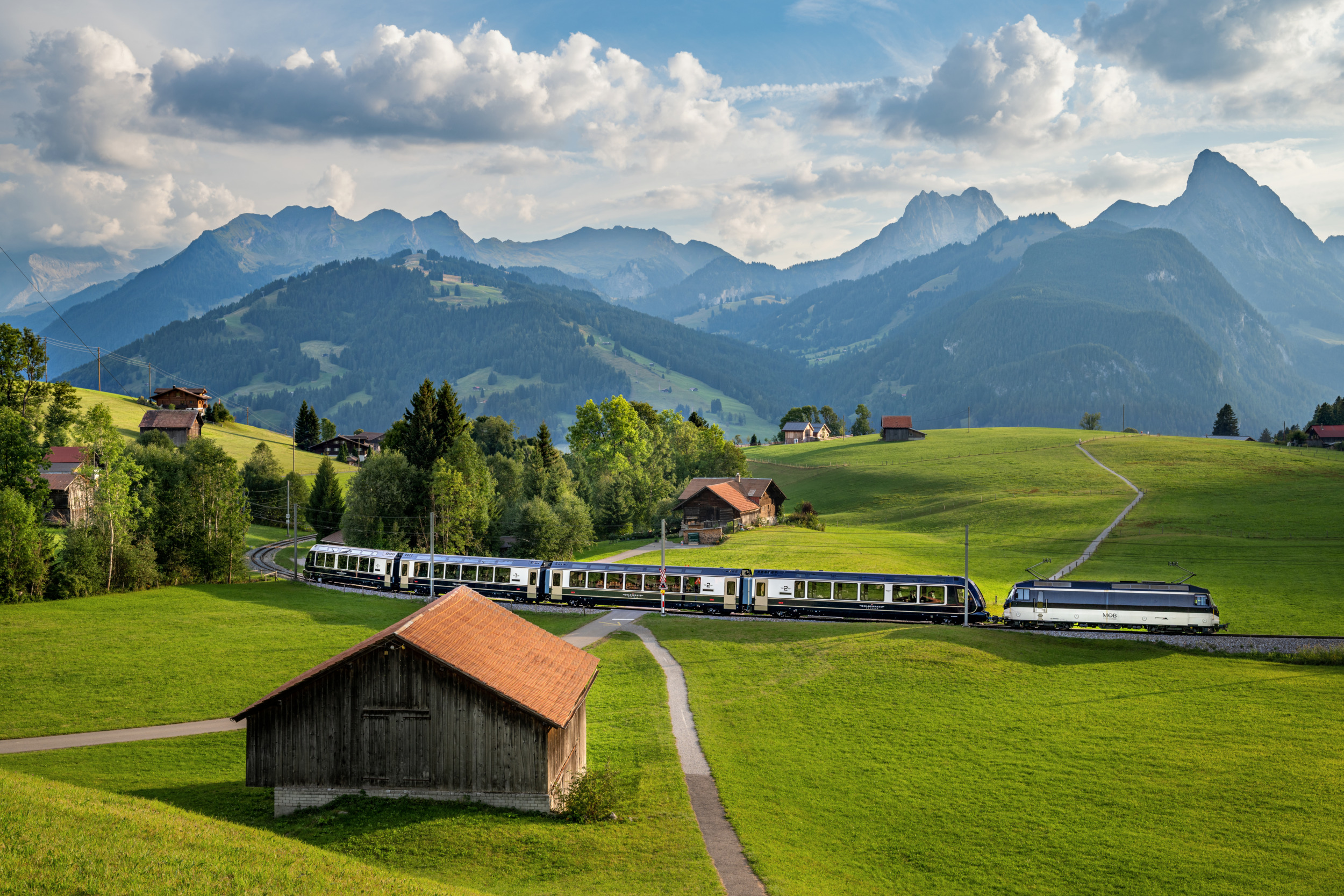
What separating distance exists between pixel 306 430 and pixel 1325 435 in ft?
636

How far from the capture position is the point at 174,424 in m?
131

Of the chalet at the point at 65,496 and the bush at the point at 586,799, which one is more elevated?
the chalet at the point at 65,496

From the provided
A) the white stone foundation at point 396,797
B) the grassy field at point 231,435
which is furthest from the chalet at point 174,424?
the white stone foundation at point 396,797

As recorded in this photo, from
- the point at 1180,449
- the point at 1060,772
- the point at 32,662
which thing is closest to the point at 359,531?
the point at 32,662

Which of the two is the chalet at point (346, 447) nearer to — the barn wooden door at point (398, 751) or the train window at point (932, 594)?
the train window at point (932, 594)

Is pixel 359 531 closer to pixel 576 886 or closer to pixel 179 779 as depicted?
pixel 179 779

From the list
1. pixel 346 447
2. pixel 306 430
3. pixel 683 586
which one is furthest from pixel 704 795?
pixel 306 430

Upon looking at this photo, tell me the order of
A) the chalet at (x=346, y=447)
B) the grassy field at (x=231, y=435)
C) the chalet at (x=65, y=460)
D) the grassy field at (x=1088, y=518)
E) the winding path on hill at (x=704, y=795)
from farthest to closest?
1. the chalet at (x=346, y=447)
2. the grassy field at (x=231, y=435)
3. the chalet at (x=65, y=460)
4. the grassy field at (x=1088, y=518)
5. the winding path on hill at (x=704, y=795)

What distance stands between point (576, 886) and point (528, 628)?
11.5 meters

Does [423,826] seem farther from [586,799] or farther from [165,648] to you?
[165,648]

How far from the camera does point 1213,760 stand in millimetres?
27047

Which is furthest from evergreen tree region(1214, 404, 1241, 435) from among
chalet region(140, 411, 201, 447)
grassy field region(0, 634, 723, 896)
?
chalet region(140, 411, 201, 447)

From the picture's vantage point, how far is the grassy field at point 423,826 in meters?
18.5

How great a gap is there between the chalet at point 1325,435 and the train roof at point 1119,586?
388 ft
